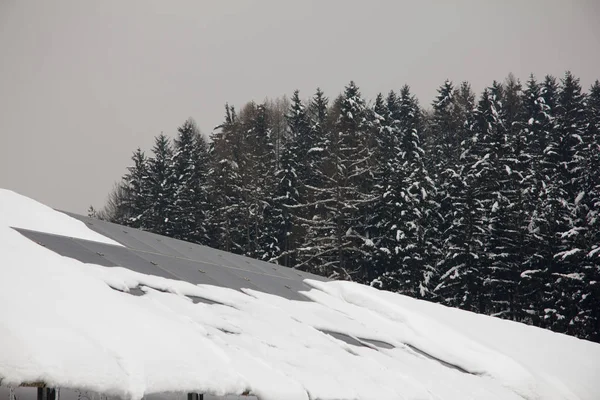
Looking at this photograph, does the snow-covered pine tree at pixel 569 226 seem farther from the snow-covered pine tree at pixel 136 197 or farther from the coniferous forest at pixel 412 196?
the snow-covered pine tree at pixel 136 197

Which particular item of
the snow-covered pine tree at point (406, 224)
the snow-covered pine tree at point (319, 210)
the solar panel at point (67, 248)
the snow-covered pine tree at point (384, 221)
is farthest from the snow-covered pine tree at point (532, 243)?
the solar panel at point (67, 248)

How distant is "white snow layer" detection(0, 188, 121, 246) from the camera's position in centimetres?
1107

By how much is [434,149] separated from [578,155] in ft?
47.2

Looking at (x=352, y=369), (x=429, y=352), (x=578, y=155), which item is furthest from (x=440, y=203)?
(x=352, y=369)

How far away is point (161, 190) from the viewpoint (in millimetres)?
51781

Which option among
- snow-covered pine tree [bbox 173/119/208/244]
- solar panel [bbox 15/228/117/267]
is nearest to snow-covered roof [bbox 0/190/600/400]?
solar panel [bbox 15/228/117/267]

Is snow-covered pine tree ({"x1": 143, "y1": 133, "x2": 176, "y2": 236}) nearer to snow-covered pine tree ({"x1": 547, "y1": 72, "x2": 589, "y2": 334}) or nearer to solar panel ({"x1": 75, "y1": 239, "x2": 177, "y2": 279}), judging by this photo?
snow-covered pine tree ({"x1": 547, "y1": 72, "x2": 589, "y2": 334})

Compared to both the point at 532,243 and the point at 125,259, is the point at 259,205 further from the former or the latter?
the point at 125,259

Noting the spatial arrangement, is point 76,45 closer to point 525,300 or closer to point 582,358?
point 525,300

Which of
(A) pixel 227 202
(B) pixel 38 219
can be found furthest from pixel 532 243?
(B) pixel 38 219

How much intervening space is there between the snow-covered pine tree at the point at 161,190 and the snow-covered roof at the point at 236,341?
35.6 metres

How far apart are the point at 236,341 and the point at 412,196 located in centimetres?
3701

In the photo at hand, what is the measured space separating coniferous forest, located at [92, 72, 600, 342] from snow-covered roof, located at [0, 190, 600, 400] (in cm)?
2262

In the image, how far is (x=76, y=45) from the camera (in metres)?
101
